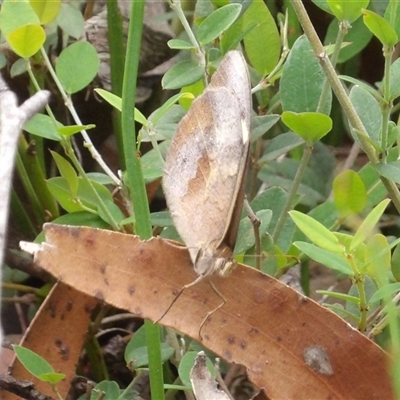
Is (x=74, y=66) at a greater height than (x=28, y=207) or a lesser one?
greater

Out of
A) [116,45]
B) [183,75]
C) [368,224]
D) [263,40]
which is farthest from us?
[116,45]

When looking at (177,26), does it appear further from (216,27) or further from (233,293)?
(233,293)

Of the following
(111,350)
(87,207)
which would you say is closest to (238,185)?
(87,207)

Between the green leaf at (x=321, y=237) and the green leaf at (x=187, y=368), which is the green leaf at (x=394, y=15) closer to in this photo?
the green leaf at (x=321, y=237)

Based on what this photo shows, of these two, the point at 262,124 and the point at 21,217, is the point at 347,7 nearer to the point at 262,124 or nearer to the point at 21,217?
the point at 262,124

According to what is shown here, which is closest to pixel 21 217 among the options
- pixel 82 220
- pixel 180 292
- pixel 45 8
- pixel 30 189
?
pixel 30 189
